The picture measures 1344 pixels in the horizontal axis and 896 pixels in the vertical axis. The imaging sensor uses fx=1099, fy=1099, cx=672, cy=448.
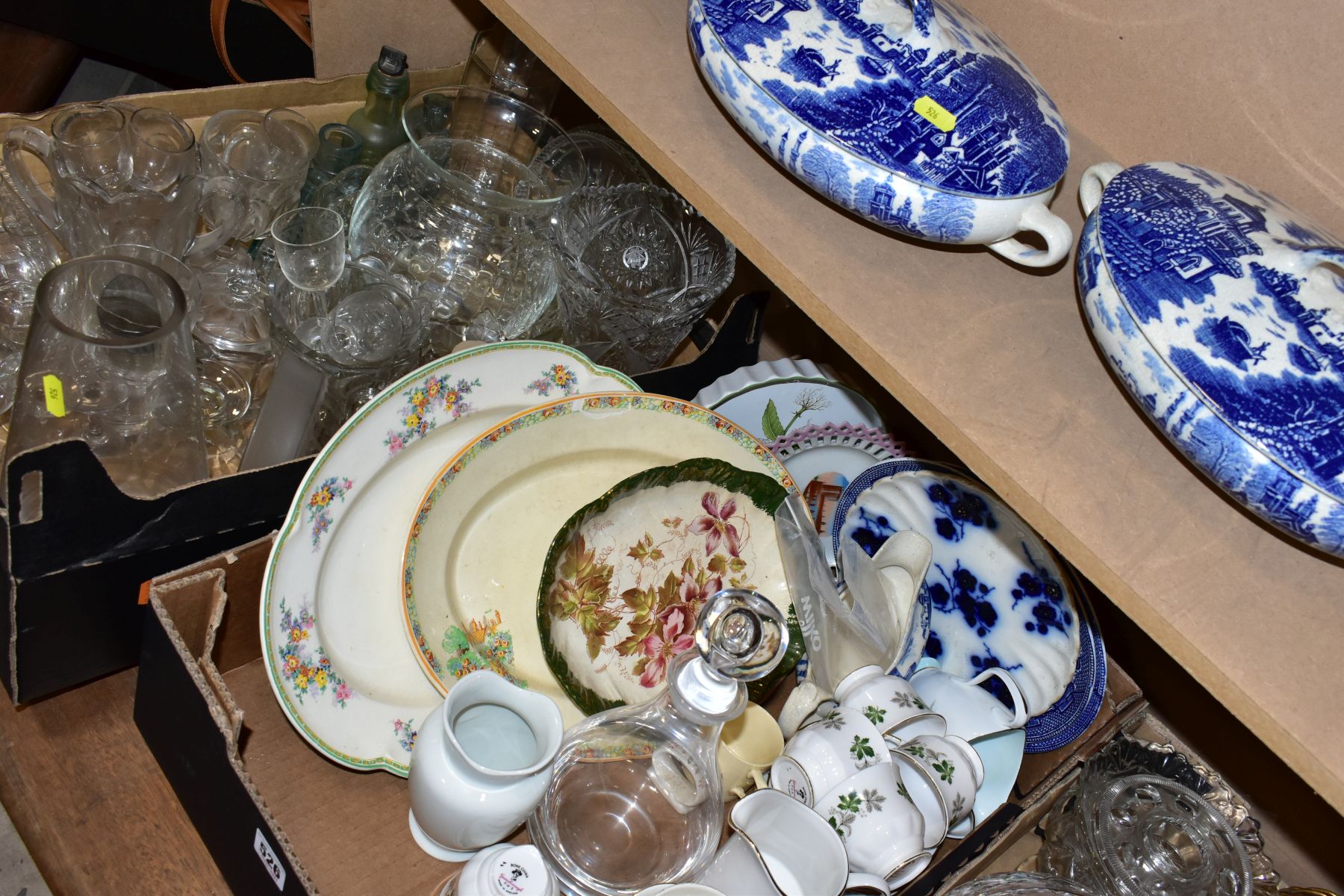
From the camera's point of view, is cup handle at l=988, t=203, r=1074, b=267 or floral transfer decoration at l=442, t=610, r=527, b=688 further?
floral transfer decoration at l=442, t=610, r=527, b=688

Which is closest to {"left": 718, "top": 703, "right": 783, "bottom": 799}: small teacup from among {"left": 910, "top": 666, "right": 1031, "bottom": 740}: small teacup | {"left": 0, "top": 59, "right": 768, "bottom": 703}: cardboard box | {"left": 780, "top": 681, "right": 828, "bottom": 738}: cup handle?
{"left": 780, "top": 681, "right": 828, "bottom": 738}: cup handle

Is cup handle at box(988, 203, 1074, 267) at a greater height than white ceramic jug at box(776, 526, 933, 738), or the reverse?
cup handle at box(988, 203, 1074, 267)

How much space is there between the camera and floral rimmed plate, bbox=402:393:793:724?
0.88m

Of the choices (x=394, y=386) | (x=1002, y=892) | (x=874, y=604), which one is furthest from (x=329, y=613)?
(x=1002, y=892)

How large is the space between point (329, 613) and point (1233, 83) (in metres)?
0.76

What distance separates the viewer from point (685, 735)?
73 cm

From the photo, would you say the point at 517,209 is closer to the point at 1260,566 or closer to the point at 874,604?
the point at 874,604

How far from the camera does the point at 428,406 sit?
903mm

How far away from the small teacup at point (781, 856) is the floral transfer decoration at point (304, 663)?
0.34m

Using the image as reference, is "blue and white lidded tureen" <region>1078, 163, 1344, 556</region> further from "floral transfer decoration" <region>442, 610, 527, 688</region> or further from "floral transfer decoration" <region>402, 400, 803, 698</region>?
"floral transfer decoration" <region>442, 610, 527, 688</region>

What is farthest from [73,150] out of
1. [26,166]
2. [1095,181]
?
[1095,181]

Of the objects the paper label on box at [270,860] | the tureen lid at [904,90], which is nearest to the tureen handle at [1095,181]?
the tureen lid at [904,90]

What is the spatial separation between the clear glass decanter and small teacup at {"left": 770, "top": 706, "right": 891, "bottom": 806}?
0.05 m

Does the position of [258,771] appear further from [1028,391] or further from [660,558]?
[1028,391]
